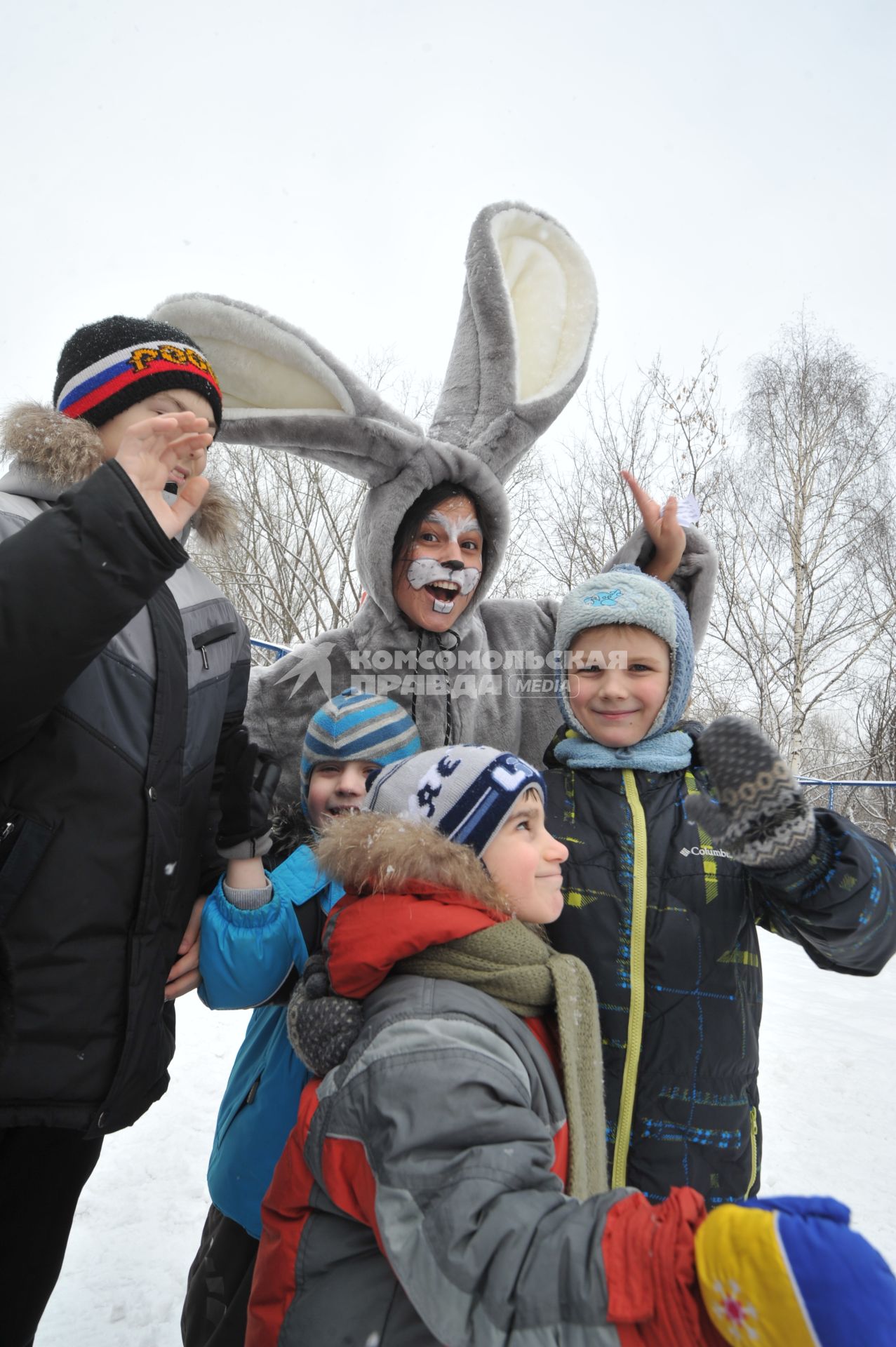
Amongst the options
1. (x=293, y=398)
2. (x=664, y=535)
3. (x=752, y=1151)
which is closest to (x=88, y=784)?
(x=752, y=1151)

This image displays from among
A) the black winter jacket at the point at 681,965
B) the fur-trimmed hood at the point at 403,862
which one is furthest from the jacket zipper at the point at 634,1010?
the fur-trimmed hood at the point at 403,862

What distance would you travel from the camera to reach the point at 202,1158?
2.75 meters

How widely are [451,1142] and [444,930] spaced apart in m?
0.26

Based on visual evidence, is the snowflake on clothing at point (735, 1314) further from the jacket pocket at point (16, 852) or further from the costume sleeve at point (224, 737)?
the costume sleeve at point (224, 737)

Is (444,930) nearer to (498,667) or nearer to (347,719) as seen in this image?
(347,719)

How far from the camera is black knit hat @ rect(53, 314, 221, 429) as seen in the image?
142cm

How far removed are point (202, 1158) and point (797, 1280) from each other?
275 centimetres

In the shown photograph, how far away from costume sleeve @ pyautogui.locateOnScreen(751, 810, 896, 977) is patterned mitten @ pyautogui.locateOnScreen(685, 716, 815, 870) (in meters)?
0.04

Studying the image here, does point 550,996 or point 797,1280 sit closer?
point 797,1280

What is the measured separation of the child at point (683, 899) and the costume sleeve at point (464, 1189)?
48 cm

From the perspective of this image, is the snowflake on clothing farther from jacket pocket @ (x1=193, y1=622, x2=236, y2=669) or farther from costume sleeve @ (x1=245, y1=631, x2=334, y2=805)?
costume sleeve @ (x1=245, y1=631, x2=334, y2=805)

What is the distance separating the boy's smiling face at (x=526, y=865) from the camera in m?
1.20

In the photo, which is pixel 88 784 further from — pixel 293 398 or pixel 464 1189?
pixel 293 398

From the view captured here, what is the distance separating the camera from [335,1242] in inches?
37.8
